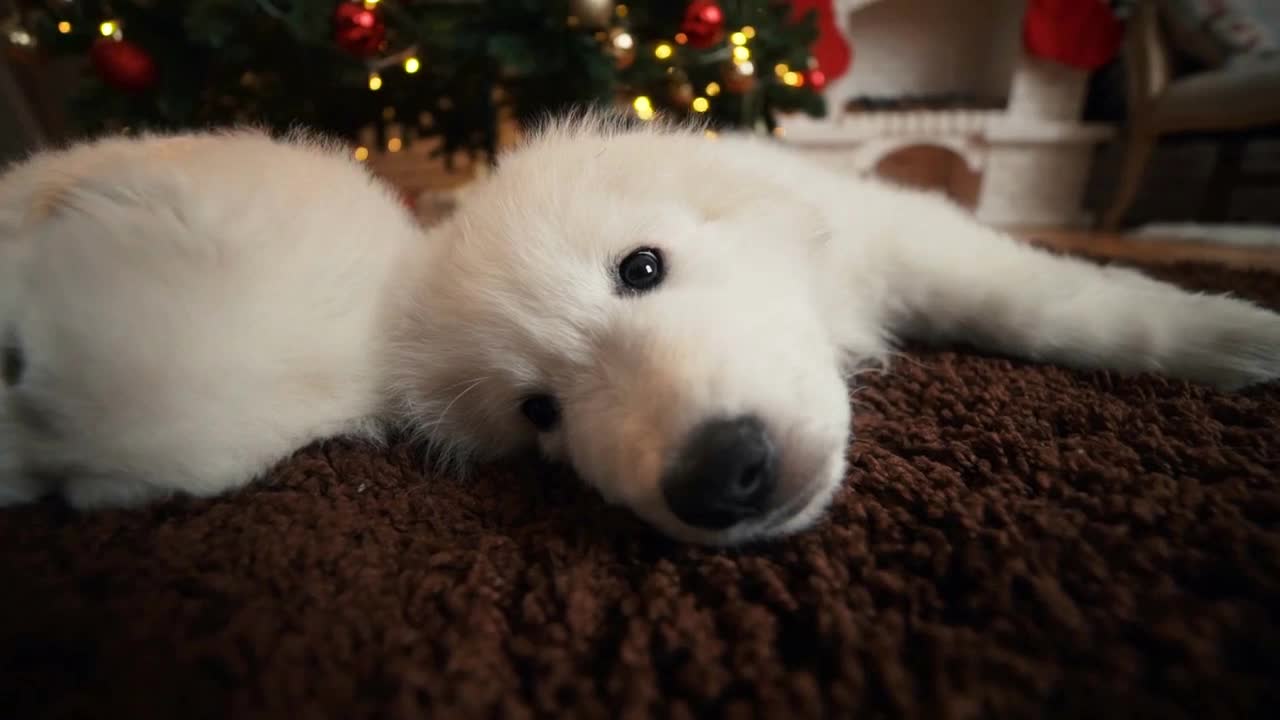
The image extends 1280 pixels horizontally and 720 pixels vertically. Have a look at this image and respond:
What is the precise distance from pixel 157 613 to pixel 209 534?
172 mm

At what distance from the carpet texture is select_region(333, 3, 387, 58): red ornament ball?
139 cm

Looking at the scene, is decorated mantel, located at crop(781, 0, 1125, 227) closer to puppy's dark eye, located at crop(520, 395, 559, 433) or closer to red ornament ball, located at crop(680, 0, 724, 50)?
red ornament ball, located at crop(680, 0, 724, 50)

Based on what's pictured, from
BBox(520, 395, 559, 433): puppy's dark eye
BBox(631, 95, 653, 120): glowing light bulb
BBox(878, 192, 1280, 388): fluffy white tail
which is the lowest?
BBox(520, 395, 559, 433): puppy's dark eye

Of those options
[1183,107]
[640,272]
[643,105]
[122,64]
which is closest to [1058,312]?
[640,272]

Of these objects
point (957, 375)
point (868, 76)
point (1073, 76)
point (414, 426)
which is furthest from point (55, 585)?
point (868, 76)

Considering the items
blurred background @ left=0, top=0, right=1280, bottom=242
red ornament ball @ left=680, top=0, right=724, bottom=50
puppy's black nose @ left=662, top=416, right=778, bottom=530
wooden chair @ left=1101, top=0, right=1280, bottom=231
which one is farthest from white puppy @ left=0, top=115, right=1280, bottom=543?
wooden chair @ left=1101, top=0, right=1280, bottom=231

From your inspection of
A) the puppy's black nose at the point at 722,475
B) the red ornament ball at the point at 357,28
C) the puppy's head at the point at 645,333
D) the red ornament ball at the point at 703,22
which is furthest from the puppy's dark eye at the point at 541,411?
the red ornament ball at the point at 703,22

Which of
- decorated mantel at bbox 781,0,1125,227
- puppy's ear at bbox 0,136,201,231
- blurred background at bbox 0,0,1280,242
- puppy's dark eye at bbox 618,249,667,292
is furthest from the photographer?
decorated mantel at bbox 781,0,1125,227

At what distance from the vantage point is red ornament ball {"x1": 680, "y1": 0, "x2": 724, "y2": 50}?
218 centimetres

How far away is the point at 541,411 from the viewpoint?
118cm

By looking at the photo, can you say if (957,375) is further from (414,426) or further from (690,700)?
(414,426)

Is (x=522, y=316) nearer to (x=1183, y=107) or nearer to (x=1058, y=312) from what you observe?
(x=1058, y=312)

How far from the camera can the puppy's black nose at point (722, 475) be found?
0.82m

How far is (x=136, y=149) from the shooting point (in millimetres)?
1162
